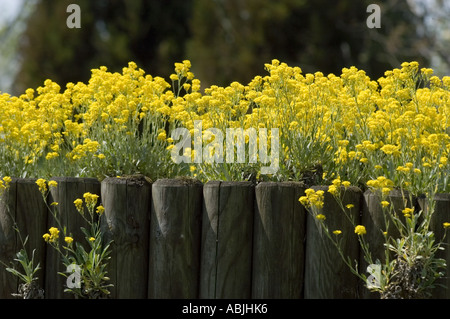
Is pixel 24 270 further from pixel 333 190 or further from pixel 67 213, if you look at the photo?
pixel 333 190

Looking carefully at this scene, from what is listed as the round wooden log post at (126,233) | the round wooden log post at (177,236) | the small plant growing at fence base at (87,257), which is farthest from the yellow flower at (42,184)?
the round wooden log post at (177,236)

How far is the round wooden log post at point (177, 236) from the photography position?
Answer: 4.01 m

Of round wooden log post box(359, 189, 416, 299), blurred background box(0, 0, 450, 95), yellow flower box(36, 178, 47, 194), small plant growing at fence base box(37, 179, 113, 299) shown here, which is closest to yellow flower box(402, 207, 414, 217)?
round wooden log post box(359, 189, 416, 299)

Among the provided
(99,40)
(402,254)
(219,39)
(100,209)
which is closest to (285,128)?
(402,254)

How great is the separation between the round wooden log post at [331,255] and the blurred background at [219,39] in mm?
7274

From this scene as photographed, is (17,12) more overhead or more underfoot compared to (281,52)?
more overhead

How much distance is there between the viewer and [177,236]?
4.02 m

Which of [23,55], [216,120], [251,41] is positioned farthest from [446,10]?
[216,120]

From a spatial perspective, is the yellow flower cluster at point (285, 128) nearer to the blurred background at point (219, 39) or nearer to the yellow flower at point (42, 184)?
the yellow flower at point (42, 184)

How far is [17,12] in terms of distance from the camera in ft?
52.3

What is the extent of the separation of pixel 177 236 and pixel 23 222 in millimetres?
1042

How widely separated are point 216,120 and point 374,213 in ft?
4.17

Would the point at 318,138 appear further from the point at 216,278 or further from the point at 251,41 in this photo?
the point at 251,41

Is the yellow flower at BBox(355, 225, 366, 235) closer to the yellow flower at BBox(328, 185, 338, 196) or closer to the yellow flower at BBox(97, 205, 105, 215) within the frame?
the yellow flower at BBox(328, 185, 338, 196)
